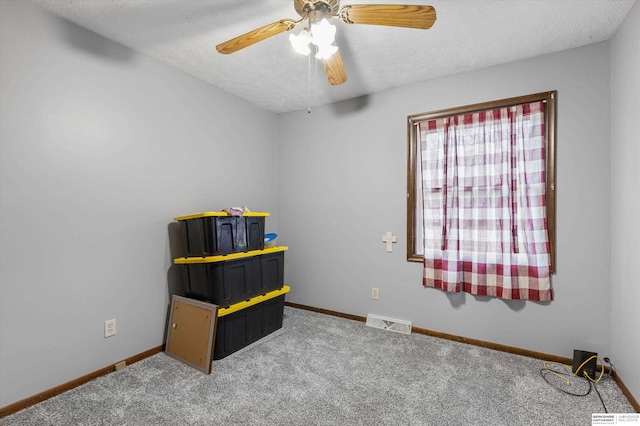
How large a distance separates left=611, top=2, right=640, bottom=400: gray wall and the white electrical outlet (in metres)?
3.38

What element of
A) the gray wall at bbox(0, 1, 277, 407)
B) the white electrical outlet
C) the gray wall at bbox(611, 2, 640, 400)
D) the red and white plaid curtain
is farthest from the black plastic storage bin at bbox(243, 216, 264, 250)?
the gray wall at bbox(611, 2, 640, 400)

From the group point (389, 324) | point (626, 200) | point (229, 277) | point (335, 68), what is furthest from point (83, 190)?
point (626, 200)

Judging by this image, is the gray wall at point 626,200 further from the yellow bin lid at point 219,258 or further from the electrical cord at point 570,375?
the yellow bin lid at point 219,258

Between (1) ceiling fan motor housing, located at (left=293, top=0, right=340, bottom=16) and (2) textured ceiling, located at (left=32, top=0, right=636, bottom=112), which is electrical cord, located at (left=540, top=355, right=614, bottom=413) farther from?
(1) ceiling fan motor housing, located at (left=293, top=0, right=340, bottom=16)

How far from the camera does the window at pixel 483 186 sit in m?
2.35

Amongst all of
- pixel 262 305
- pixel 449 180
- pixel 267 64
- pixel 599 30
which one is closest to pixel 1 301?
pixel 262 305

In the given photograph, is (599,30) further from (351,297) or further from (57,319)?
→ (57,319)

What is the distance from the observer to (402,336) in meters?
2.80

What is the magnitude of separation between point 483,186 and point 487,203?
5.9 inches

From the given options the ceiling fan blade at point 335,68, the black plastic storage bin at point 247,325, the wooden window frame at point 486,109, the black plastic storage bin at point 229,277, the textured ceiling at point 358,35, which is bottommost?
the black plastic storage bin at point 247,325

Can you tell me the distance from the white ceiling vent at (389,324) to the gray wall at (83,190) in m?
1.95

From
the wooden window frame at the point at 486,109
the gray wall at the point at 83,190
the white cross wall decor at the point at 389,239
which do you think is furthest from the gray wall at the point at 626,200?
the gray wall at the point at 83,190

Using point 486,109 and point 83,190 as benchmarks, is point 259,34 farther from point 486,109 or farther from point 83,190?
point 486,109

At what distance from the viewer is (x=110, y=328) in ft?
7.15
